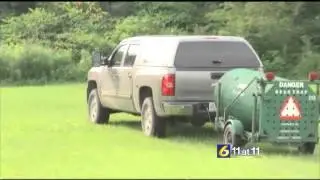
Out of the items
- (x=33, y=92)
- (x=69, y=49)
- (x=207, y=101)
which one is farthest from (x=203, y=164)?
(x=69, y=49)

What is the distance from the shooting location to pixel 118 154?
37.3 feet

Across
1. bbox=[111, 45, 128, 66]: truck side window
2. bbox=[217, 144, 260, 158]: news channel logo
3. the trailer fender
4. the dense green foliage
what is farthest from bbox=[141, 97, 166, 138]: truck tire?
the dense green foliage

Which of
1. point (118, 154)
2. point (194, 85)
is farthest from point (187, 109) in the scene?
point (118, 154)

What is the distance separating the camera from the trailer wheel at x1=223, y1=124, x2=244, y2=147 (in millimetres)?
11609

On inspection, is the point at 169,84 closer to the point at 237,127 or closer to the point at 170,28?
the point at 237,127

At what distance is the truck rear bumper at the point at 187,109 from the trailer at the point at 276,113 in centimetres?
95

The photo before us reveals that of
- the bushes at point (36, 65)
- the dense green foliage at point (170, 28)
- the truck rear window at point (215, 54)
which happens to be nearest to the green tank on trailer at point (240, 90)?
the truck rear window at point (215, 54)

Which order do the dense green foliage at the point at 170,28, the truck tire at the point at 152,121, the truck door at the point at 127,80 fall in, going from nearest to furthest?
the truck tire at the point at 152,121, the truck door at the point at 127,80, the dense green foliage at the point at 170,28

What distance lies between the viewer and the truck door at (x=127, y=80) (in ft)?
47.4

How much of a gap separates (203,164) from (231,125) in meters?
1.50

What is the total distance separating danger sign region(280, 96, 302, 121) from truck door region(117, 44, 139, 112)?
382cm

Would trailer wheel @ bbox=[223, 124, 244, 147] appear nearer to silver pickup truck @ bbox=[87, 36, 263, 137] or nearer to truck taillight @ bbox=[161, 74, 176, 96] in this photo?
silver pickup truck @ bbox=[87, 36, 263, 137]

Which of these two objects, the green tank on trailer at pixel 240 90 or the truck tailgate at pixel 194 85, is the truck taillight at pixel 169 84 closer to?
the truck tailgate at pixel 194 85

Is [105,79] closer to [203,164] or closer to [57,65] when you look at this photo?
[203,164]
